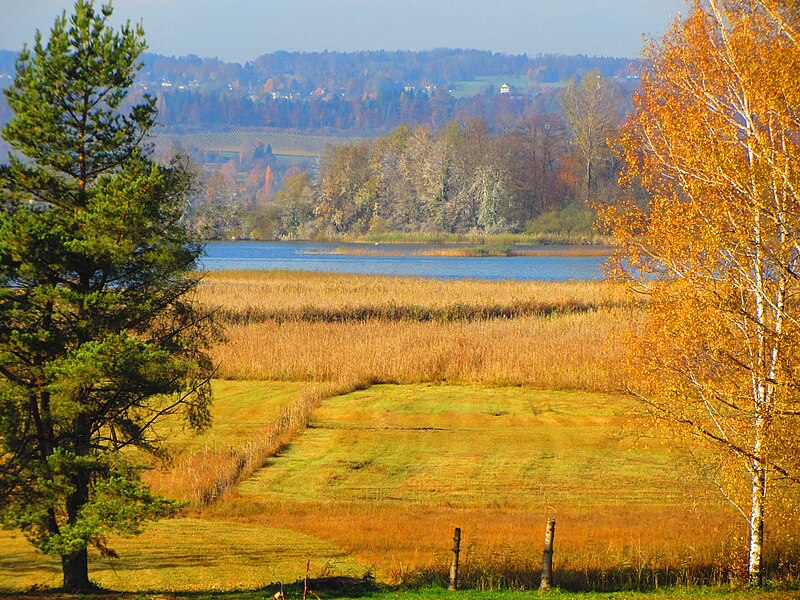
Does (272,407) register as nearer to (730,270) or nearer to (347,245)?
(730,270)

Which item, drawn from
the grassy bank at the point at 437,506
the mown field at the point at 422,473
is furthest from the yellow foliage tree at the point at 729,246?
the grassy bank at the point at 437,506

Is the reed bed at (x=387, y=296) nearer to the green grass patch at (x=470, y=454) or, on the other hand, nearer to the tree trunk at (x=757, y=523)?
the green grass patch at (x=470, y=454)

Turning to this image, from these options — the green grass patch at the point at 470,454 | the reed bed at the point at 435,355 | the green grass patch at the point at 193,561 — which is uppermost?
the reed bed at the point at 435,355

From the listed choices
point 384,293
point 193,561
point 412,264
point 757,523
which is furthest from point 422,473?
point 412,264

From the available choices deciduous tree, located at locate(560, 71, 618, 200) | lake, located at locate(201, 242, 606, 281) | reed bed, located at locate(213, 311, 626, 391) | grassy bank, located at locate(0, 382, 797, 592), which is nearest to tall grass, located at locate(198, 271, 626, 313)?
reed bed, located at locate(213, 311, 626, 391)

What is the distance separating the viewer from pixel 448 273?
5450 cm

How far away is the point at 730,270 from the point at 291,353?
1514cm

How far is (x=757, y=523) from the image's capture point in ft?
43.9

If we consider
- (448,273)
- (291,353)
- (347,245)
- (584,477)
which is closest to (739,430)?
(584,477)

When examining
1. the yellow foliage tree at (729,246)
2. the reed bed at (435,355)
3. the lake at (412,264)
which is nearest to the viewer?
the yellow foliage tree at (729,246)

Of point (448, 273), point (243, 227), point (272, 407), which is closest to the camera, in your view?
point (272, 407)

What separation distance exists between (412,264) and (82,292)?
50179 mm

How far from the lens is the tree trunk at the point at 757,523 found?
43.6ft

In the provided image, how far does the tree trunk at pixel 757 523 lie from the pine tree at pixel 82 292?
737cm
